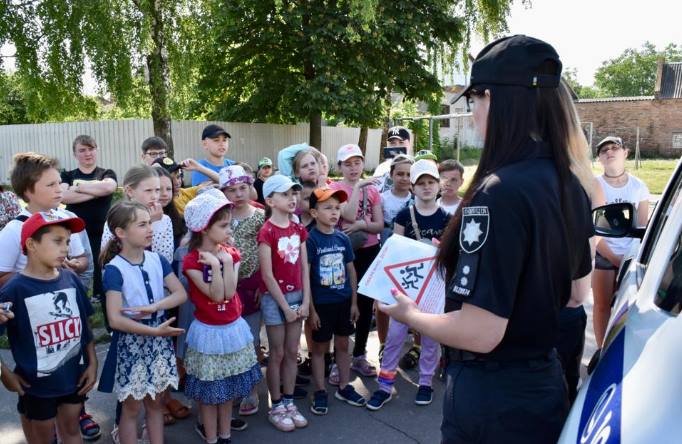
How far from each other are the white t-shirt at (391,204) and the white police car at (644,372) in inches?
130

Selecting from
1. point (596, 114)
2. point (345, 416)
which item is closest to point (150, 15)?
point (345, 416)

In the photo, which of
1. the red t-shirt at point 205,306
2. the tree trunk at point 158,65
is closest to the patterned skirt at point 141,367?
the red t-shirt at point 205,306

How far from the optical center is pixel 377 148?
3014 centimetres

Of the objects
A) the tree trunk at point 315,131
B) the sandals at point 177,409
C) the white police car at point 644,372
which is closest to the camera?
the white police car at point 644,372

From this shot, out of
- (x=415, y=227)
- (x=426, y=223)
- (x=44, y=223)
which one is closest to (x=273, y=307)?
(x=415, y=227)

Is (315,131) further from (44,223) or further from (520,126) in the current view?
(520,126)

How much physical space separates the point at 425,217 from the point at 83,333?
267 centimetres

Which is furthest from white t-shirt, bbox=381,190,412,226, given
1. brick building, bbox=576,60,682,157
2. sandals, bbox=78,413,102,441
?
brick building, bbox=576,60,682,157

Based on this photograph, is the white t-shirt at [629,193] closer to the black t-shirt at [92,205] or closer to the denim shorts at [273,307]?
the denim shorts at [273,307]

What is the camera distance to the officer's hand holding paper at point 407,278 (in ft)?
7.44

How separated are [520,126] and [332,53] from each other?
16.2 metres

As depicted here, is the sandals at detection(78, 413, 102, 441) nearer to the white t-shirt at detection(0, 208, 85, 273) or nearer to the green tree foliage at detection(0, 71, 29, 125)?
the white t-shirt at detection(0, 208, 85, 273)

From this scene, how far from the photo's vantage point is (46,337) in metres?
2.94

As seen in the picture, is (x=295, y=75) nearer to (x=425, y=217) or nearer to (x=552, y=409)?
(x=425, y=217)
